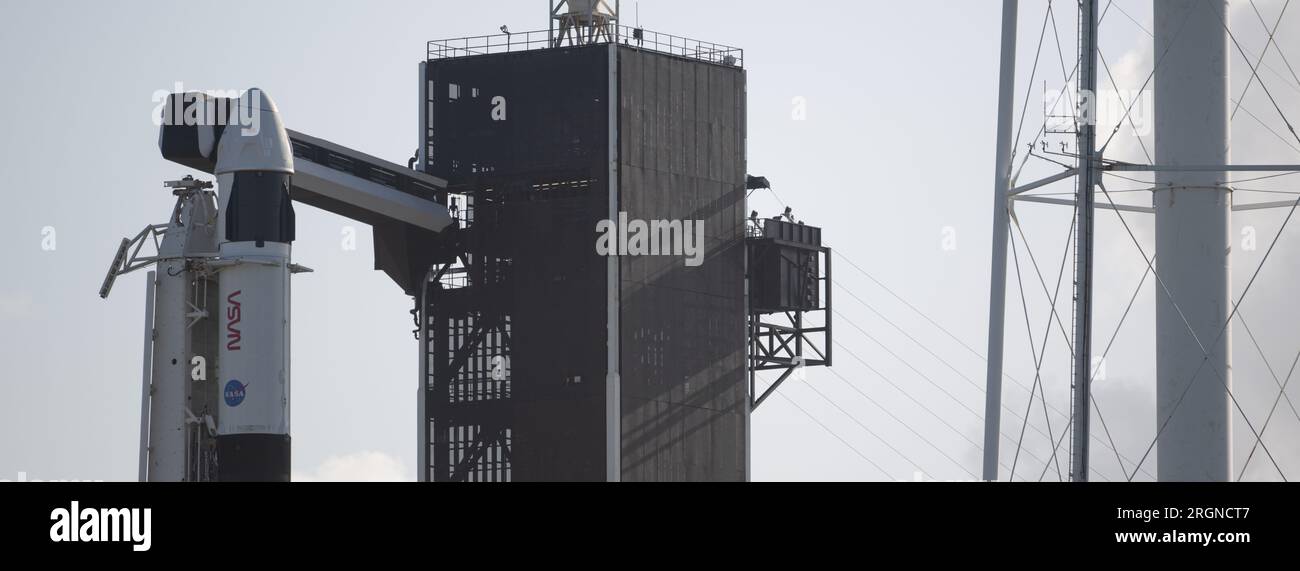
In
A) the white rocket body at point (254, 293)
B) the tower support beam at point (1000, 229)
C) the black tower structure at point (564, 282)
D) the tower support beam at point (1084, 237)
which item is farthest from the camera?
the black tower structure at point (564, 282)

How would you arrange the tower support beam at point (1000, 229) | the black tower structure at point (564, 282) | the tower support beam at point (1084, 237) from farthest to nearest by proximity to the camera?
1. the black tower structure at point (564, 282)
2. the tower support beam at point (1000, 229)
3. the tower support beam at point (1084, 237)

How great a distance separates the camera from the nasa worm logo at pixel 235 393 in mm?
58594

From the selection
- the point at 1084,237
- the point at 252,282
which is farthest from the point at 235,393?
the point at 1084,237

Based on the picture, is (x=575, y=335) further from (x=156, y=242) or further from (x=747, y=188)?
(x=156, y=242)

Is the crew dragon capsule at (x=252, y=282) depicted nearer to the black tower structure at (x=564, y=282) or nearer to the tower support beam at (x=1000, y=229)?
the black tower structure at (x=564, y=282)

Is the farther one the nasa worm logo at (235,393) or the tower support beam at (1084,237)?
the nasa worm logo at (235,393)

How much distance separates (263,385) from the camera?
193 feet

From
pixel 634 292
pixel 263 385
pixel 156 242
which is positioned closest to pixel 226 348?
pixel 263 385

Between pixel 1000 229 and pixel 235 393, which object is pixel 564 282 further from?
pixel 1000 229

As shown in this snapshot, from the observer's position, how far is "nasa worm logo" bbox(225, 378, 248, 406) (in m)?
58.6

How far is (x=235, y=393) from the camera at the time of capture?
5866 centimetres

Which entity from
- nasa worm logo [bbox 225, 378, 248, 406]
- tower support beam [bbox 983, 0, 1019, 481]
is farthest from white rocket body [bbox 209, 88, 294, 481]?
tower support beam [bbox 983, 0, 1019, 481]

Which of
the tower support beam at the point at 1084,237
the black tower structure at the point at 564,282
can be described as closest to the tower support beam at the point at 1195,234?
the tower support beam at the point at 1084,237
